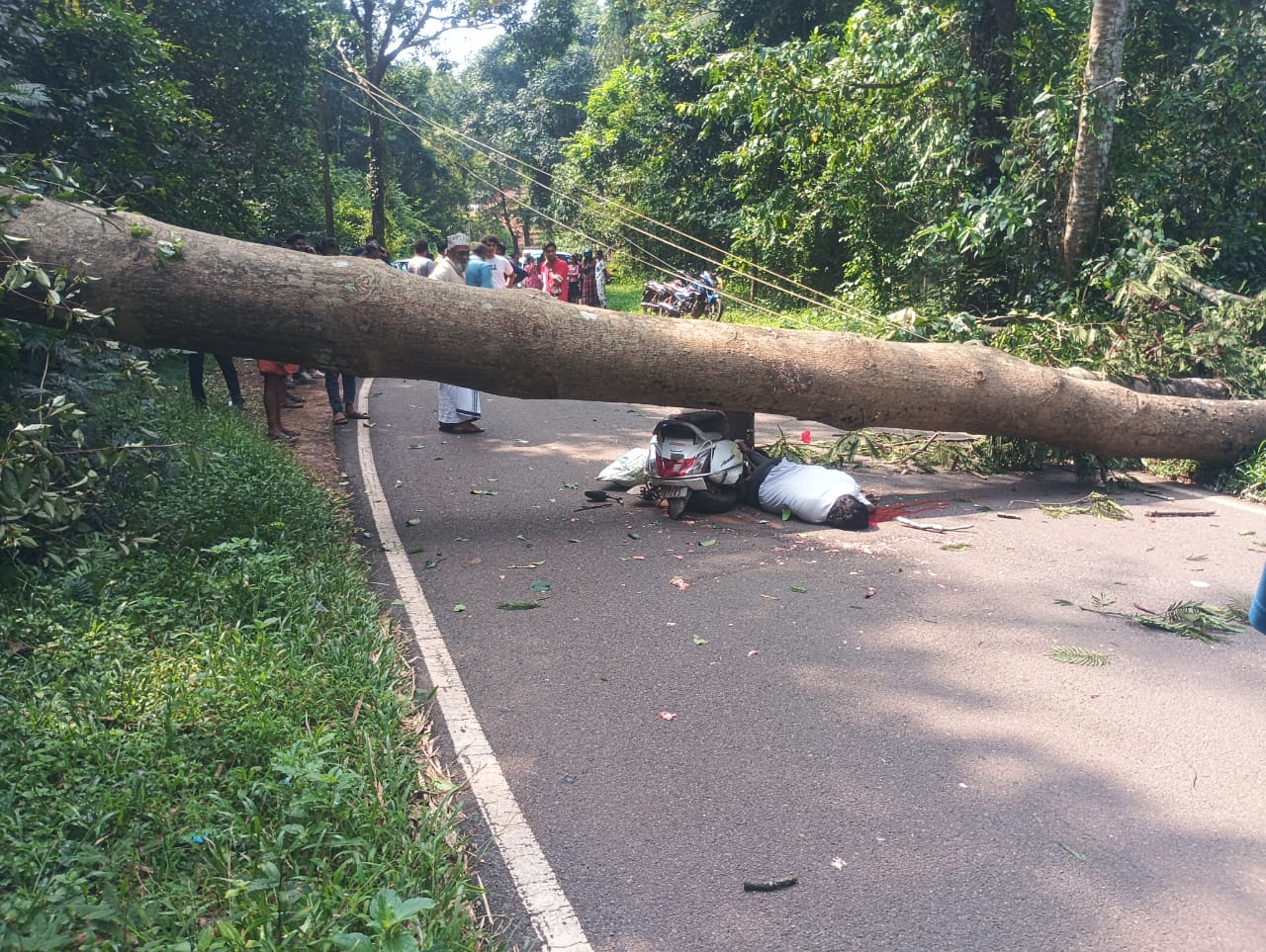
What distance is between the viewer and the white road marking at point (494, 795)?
2.92 meters

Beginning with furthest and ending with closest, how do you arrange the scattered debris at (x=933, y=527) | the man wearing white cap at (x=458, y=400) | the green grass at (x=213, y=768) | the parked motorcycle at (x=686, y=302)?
the parked motorcycle at (x=686, y=302)
the man wearing white cap at (x=458, y=400)
the scattered debris at (x=933, y=527)
the green grass at (x=213, y=768)

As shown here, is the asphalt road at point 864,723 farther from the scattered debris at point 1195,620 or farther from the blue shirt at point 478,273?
the blue shirt at point 478,273

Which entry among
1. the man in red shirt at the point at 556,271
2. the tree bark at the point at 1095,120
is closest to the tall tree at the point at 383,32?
the man in red shirt at the point at 556,271

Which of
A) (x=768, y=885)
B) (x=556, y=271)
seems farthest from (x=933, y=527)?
(x=556, y=271)

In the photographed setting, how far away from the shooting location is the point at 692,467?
745 centimetres

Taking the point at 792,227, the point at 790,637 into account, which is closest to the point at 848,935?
the point at 790,637

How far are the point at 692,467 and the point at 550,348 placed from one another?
145 cm

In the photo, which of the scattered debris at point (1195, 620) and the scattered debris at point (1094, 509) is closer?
the scattered debris at point (1195, 620)

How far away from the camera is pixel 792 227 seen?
20.5 meters

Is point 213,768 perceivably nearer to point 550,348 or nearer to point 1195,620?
point 550,348

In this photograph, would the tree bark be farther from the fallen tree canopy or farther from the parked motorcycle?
the parked motorcycle

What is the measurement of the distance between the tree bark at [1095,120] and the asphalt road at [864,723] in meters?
5.01

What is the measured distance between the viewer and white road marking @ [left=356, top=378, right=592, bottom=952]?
2.92 meters

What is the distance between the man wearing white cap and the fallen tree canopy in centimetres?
375
